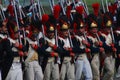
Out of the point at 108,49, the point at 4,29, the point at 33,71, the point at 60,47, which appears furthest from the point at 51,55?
the point at 108,49

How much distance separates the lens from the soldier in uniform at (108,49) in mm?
11570

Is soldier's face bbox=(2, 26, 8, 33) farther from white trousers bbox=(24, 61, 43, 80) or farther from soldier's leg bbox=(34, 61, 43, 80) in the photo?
soldier's leg bbox=(34, 61, 43, 80)

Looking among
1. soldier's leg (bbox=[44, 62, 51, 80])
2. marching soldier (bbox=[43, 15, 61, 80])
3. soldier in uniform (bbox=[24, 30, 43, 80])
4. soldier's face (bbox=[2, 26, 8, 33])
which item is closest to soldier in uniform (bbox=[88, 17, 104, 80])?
marching soldier (bbox=[43, 15, 61, 80])

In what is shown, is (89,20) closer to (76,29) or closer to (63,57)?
(76,29)

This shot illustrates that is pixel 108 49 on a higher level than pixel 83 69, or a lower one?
higher

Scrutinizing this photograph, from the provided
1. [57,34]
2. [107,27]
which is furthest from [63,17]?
[107,27]

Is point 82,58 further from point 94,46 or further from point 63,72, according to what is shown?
point 63,72

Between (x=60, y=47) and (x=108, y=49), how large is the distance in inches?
50.9

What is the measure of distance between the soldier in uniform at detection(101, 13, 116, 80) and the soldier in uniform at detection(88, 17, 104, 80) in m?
0.19

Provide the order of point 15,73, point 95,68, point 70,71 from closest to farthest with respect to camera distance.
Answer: point 15,73
point 70,71
point 95,68

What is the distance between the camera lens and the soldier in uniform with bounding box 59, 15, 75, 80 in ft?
35.9

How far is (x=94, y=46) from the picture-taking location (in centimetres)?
1148

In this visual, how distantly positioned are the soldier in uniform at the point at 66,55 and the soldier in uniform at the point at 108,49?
919 mm

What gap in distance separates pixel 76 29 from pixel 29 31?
1186 mm
